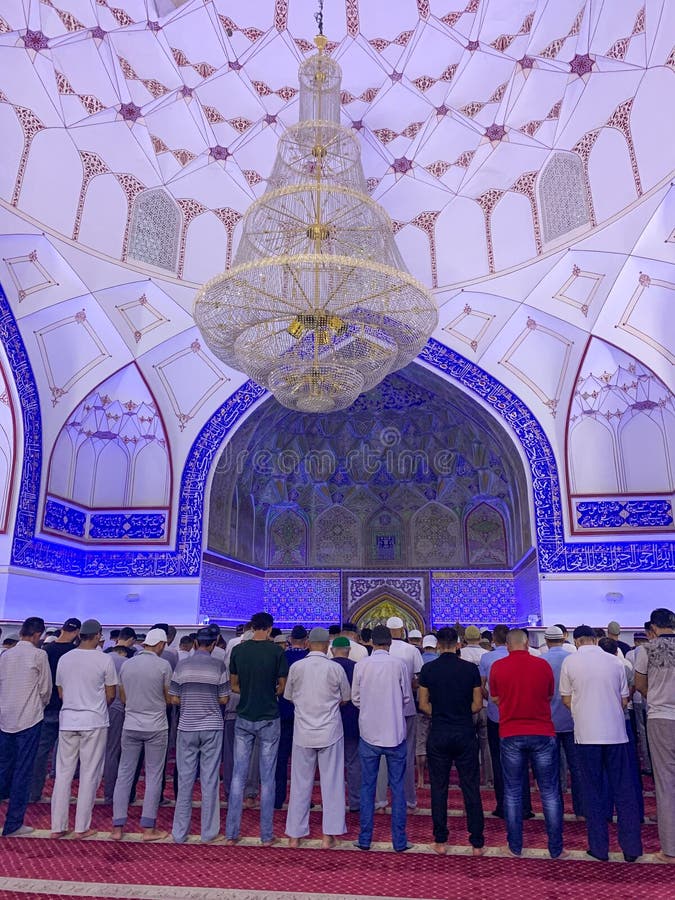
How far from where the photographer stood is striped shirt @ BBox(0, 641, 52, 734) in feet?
10.6

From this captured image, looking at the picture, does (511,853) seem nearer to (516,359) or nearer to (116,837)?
(116,837)

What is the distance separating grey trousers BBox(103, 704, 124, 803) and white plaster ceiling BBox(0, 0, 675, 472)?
4542 mm

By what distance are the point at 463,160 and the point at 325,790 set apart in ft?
21.8

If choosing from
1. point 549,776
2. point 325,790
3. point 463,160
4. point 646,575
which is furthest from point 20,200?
point 646,575

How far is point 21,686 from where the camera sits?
3248 millimetres

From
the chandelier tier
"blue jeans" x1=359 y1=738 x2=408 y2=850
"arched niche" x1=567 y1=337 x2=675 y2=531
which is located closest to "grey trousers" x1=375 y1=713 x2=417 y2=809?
"blue jeans" x1=359 y1=738 x2=408 y2=850

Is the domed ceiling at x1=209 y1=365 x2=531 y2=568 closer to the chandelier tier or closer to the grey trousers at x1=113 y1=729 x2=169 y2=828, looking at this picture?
the chandelier tier

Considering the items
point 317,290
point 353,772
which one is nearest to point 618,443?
point 317,290

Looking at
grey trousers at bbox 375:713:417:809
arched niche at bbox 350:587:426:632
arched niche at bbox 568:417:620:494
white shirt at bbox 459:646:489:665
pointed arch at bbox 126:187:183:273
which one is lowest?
grey trousers at bbox 375:713:417:809

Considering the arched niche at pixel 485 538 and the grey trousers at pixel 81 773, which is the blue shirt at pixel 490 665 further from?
the arched niche at pixel 485 538

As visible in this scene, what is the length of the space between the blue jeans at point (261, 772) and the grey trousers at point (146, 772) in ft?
1.15

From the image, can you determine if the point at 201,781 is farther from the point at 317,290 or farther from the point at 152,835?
the point at 317,290

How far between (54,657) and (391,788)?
1916mm

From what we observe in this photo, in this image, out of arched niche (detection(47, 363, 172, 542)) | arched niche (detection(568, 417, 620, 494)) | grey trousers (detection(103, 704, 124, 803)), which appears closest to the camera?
grey trousers (detection(103, 704, 124, 803))
